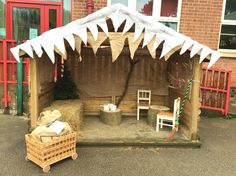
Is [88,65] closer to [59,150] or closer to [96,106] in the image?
[96,106]

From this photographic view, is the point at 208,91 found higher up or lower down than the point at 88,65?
lower down

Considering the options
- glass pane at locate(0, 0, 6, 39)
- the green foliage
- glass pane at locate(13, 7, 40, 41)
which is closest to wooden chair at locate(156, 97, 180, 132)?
the green foliage

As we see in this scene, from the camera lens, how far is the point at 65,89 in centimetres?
632

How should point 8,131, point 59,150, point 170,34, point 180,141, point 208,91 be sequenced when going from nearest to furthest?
point 59,150, point 170,34, point 180,141, point 8,131, point 208,91

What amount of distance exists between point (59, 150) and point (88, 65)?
317 cm

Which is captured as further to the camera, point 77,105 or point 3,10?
point 3,10

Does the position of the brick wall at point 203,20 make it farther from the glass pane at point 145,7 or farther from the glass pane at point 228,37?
the glass pane at point 145,7

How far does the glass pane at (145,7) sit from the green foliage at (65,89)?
352 centimetres

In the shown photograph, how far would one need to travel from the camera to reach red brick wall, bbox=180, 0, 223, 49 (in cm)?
808

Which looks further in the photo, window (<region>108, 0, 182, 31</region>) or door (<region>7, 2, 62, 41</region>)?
window (<region>108, 0, 182, 31</region>)

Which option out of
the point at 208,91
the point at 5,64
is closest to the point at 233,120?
the point at 208,91

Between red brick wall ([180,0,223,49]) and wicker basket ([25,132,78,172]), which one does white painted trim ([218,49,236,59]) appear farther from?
wicker basket ([25,132,78,172])

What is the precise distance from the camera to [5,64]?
6.76 m

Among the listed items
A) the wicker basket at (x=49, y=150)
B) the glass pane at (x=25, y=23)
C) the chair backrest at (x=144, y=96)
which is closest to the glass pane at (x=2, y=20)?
the glass pane at (x=25, y=23)
